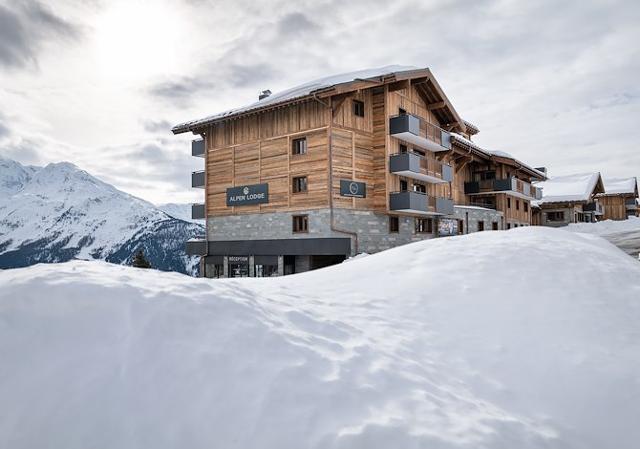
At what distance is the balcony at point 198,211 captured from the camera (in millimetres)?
25609

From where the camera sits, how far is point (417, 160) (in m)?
22.5

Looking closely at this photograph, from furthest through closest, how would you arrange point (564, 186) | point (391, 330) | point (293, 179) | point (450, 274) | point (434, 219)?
point (564, 186) < point (434, 219) < point (293, 179) < point (450, 274) < point (391, 330)

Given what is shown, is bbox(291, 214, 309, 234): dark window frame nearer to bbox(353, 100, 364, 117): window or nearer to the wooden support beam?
bbox(353, 100, 364, 117): window

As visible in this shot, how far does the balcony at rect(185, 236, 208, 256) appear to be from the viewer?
24.8m

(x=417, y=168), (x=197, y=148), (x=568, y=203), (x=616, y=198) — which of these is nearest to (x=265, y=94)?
(x=197, y=148)

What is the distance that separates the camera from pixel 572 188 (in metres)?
47.4

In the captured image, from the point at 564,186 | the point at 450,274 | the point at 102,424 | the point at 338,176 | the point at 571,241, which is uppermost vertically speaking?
the point at 564,186

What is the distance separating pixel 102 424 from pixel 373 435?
6.09 ft

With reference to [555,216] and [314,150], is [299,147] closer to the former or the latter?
[314,150]

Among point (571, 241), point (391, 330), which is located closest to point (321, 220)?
point (571, 241)

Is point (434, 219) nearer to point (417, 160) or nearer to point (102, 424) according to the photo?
point (417, 160)

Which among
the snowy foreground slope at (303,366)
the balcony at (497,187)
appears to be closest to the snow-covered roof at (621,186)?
the balcony at (497,187)

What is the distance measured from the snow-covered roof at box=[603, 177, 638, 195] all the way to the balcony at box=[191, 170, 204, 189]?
179ft

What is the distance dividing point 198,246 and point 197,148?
20.0 ft
